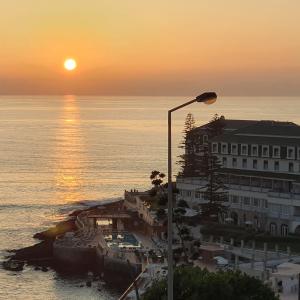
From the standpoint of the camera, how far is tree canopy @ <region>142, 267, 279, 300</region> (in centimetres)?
2411

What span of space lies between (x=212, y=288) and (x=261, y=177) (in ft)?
120

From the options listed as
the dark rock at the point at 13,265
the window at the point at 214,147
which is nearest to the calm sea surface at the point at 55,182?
the dark rock at the point at 13,265

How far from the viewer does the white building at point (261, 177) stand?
56.1 meters

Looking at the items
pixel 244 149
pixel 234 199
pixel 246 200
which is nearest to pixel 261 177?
pixel 246 200

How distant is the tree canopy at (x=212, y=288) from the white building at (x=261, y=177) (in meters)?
30.2

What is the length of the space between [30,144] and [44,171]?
52643 millimetres

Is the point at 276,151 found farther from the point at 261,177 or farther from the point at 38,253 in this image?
the point at 38,253

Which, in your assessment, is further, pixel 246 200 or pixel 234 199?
pixel 234 199

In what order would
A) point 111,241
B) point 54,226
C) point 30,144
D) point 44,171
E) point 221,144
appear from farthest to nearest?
point 30,144 < point 44,171 < point 54,226 < point 221,144 < point 111,241

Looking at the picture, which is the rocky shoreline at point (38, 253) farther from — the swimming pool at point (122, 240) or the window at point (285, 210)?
the window at point (285, 210)

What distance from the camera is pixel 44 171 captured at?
410 ft

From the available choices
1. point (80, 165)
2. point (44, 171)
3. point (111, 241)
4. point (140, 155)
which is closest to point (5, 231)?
point (111, 241)

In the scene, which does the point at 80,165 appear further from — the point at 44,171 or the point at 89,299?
the point at 89,299

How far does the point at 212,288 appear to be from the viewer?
24.1 m
